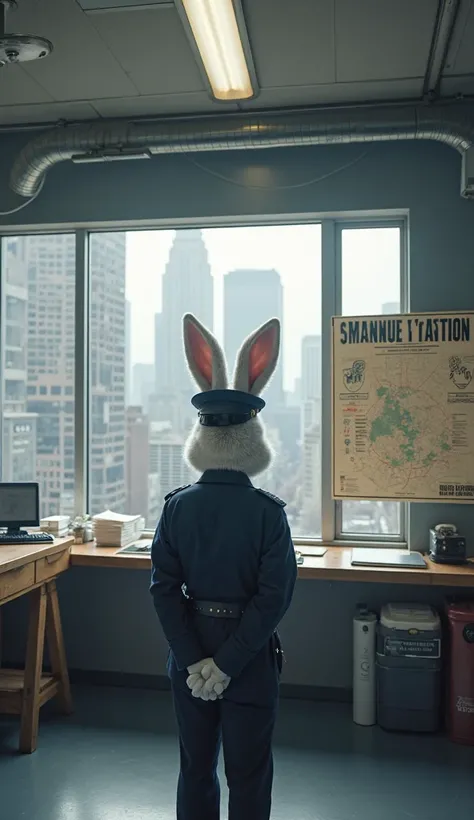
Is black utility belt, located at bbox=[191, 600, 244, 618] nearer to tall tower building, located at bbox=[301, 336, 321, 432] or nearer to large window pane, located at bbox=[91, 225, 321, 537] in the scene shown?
large window pane, located at bbox=[91, 225, 321, 537]

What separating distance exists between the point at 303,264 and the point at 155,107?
1148 millimetres

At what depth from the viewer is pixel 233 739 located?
82.4 inches

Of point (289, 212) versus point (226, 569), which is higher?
point (289, 212)

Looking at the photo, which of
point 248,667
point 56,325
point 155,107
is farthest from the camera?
point 56,325

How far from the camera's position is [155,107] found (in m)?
3.77

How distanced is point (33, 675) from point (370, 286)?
Answer: 2.64m

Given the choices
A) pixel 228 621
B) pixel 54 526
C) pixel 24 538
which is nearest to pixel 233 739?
pixel 228 621

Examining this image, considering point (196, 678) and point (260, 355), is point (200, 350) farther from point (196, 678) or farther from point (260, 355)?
point (196, 678)

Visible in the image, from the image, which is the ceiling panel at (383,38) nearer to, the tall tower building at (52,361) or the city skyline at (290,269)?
the city skyline at (290,269)

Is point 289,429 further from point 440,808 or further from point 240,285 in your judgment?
point 440,808

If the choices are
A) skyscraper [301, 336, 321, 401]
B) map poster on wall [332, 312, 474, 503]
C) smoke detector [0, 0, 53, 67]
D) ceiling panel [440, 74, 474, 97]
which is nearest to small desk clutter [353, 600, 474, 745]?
map poster on wall [332, 312, 474, 503]

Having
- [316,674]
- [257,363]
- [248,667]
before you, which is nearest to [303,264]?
[257,363]

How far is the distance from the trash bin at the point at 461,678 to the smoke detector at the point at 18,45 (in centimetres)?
299

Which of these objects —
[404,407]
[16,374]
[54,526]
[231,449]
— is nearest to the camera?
[231,449]
